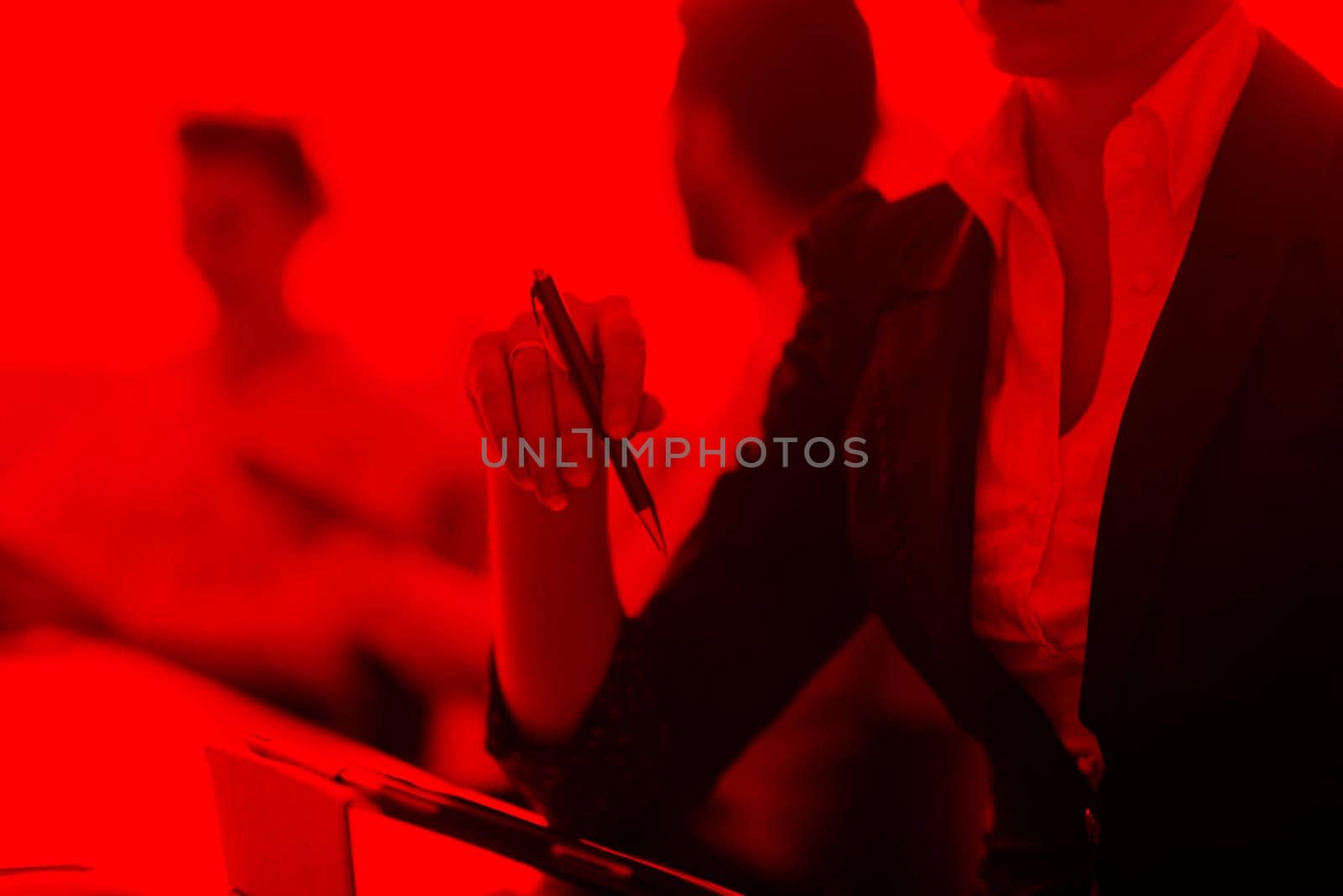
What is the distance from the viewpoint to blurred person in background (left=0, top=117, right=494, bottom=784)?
0.96 m

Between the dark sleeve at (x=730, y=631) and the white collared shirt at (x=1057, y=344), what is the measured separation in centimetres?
11

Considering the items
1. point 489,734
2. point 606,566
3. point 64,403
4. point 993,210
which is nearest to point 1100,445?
point 993,210

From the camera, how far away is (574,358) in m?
0.69

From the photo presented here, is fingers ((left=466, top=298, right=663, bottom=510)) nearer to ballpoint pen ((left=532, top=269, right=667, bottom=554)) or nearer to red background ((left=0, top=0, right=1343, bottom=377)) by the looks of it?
ballpoint pen ((left=532, top=269, right=667, bottom=554))

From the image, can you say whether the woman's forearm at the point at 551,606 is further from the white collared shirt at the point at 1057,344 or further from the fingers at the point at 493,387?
the white collared shirt at the point at 1057,344

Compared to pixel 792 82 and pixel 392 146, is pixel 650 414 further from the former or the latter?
pixel 392 146

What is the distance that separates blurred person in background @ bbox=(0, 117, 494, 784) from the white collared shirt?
0.51 m

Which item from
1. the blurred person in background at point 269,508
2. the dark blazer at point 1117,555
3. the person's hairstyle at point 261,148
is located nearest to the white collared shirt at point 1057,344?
the dark blazer at point 1117,555

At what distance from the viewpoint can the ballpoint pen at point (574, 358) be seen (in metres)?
0.67

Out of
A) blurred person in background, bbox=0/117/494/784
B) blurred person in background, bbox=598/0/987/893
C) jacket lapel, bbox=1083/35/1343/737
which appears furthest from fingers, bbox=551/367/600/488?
jacket lapel, bbox=1083/35/1343/737

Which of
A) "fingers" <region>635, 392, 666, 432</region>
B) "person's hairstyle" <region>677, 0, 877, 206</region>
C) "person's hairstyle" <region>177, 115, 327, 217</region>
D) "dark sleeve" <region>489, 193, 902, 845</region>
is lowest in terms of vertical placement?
"dark sleeve" <region>489, 193, 902, 845</region>

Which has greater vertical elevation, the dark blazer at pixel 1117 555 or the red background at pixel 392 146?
the red background at pixel 392 146

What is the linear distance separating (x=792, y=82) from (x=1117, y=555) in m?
0.43

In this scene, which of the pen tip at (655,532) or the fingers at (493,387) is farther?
the pen tip at (655,532)
